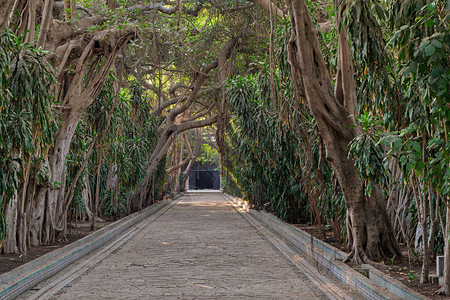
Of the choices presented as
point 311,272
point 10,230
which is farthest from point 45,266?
point 311,272

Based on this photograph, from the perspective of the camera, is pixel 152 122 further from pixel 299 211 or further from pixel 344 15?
pixel 344 15

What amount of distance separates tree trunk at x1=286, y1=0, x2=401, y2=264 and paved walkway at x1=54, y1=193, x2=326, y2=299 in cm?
119

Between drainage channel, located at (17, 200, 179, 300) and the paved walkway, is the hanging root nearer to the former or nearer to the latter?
the paved walkway

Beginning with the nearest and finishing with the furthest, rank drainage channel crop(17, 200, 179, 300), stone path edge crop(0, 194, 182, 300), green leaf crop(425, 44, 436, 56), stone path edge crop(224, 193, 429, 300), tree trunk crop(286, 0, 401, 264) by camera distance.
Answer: green leaf crop(425, 44, 436, 56) < stone path edge crop(224, 193, 429, 300) < stone path edge crop(0, 194, 182, 300) < drainage channel crop(17, 200, 179, 300) < tree trunk crop(286, 0, 401, 264)

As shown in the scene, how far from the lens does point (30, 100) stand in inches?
266

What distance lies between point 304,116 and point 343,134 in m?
1.56

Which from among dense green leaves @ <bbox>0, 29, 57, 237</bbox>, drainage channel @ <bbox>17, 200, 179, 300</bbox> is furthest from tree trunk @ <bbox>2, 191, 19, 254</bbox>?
drainage channel @ <bbox>17, 200, 179, 300</bbox>

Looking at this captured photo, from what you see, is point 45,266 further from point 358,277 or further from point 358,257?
point 358,257

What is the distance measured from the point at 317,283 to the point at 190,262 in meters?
2.34

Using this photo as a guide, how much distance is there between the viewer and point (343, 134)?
7176 mm

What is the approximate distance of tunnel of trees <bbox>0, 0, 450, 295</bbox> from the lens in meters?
4.81

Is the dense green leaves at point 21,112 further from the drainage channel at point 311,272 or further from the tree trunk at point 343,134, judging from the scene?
the drainage channel at point 311,272

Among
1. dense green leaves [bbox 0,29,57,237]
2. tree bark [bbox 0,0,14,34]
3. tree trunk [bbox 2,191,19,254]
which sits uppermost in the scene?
tree bark [bbox 0,0,14,34]

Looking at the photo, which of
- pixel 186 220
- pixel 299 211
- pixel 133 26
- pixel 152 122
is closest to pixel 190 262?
pixel 133 26
